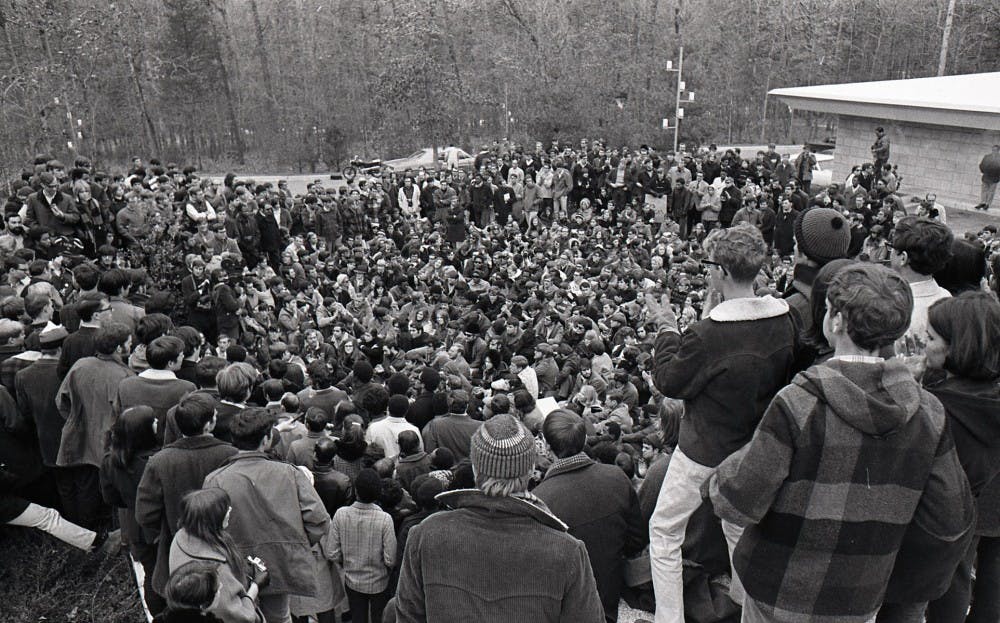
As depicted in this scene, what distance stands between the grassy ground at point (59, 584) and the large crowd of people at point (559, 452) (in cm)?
15

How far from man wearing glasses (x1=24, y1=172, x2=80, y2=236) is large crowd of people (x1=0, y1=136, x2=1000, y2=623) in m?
0.35

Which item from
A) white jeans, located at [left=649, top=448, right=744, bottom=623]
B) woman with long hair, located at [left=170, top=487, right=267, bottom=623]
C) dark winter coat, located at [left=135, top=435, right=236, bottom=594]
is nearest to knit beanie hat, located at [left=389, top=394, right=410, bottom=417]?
dark winter coat, located at [left=135, top=435, right=236, bottom=594]

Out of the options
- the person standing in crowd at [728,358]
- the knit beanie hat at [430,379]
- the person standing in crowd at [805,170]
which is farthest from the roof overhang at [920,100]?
the person standing in crowd at [728,358]

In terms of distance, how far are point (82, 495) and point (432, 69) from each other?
1145 inches

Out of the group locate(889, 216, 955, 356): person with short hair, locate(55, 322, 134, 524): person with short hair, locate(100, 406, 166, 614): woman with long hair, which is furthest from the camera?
locate(55, 322, 134, 524): person with short hair

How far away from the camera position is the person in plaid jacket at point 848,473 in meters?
2.22

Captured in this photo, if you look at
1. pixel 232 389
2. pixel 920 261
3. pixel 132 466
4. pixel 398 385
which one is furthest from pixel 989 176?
pixel 132 466

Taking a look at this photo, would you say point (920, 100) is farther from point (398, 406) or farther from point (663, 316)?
point (663, 316)

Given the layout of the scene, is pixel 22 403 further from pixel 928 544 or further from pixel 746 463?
pixel 928 544

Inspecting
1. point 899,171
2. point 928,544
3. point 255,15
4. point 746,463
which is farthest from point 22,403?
point 255,15

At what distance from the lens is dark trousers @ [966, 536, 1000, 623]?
127 inches

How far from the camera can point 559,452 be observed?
11.7 ft

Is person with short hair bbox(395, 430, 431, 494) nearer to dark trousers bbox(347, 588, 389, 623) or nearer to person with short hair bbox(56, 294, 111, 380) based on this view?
dark trousers bbox(347, 588, 389, 623)

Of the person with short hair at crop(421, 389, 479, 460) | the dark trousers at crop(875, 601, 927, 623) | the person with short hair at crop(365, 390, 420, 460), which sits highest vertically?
the dark trousers at crop(875, 601, 927, 623)
